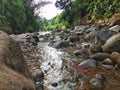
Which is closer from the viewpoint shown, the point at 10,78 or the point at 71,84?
the point at 10,78

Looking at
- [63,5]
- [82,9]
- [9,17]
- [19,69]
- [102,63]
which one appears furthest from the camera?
[63,5]

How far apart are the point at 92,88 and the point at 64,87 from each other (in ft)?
1.87

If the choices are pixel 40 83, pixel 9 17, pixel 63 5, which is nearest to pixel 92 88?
pixel 40 83

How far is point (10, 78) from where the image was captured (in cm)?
288

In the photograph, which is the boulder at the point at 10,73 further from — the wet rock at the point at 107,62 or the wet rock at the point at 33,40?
the wet rock at the point at 33,40

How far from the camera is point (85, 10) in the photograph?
37656 mm

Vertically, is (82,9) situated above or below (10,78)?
above

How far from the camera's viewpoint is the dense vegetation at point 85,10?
25450 mm

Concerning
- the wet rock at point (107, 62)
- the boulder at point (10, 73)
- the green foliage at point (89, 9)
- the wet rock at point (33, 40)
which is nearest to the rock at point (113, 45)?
the wet rock at point (107, 62)

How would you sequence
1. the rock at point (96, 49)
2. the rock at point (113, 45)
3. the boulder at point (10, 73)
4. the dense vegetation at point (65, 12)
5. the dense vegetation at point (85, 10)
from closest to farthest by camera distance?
the boulder at point (10, 73) → the rock at point (113, 45) → the rock at point (96, 49) → the dense vegetation at point (85, 10) → the dense vegetation at point (65, 12)

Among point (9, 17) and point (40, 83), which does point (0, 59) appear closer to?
point (40, 83)

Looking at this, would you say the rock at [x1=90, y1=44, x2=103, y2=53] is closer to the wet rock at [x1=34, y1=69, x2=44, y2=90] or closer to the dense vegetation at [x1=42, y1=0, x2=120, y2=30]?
the wet rock at [x1=34, y1=69, x2=44, y2=90]

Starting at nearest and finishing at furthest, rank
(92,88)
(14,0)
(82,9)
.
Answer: (92,88) → (14,0) → (82,9)

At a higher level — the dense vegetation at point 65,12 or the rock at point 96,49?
the dense vegetation at point 65,12
